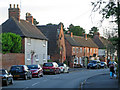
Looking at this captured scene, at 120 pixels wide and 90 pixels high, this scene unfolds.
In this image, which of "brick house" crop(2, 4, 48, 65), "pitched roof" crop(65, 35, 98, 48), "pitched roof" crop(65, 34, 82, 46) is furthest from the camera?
"pitched roof" crop(65, 35, 98, 48)

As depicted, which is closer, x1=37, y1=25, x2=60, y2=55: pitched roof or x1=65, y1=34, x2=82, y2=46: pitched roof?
x1=37, y1=25, x2=60, y2=55: pitched roof

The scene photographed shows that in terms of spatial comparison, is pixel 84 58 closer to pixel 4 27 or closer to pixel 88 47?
pixel 88 47

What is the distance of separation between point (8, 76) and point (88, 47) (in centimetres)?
6245

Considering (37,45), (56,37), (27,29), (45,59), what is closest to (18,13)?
(27,29)

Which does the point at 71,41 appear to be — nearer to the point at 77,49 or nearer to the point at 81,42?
the point at 77,49

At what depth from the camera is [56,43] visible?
6462 cm

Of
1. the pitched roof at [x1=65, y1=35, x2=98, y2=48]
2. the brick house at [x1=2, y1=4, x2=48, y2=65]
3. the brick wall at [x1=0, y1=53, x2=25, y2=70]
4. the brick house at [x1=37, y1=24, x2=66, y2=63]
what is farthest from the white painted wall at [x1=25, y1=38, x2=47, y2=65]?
the pitched roof at [x1=65, y1=35, x2=98, y2=48]

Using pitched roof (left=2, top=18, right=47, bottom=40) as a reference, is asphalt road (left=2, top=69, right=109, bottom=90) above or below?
below

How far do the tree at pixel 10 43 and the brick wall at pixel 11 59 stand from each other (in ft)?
2.68

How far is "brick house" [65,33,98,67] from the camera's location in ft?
236

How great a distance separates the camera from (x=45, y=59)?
5653 centimetres

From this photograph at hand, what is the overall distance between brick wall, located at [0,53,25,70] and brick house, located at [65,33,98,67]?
90.6 feet

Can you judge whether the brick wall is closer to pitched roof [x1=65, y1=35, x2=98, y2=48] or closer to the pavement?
the pavement

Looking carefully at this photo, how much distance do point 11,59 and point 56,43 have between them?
2504 cm
